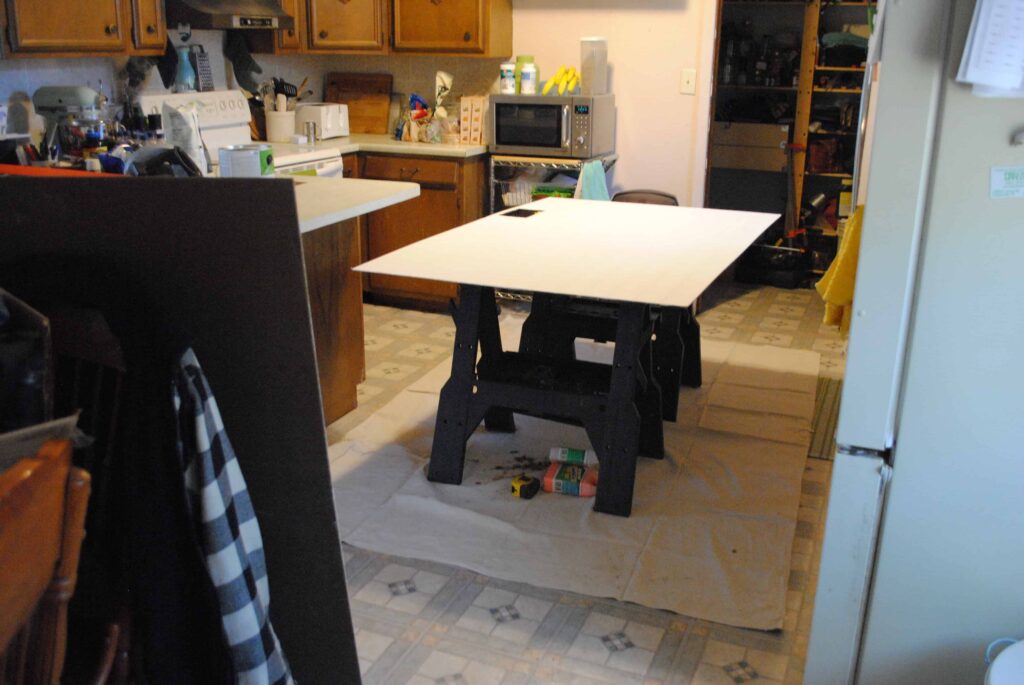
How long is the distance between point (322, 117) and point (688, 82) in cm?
184

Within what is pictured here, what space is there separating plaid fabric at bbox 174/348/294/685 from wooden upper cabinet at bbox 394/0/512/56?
12.5ft

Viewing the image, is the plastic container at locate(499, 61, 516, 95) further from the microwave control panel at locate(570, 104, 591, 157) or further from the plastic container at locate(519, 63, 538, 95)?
the microwave control panel at locate(570, 104, 591, 157)

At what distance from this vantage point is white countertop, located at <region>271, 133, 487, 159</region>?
178 inches

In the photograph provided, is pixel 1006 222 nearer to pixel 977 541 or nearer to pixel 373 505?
pixel 977 541

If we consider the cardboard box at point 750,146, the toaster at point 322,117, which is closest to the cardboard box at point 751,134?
the cardboard box at point 750,146

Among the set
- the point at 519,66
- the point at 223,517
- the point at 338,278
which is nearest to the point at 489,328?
the point at 338,278

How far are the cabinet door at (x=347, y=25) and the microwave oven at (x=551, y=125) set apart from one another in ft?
2.43

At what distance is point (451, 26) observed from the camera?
15.2 ft

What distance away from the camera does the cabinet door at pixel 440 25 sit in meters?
4.58

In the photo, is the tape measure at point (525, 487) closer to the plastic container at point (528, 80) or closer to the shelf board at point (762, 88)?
the plastic container at point (528, 80)

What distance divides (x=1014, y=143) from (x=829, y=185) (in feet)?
15.8

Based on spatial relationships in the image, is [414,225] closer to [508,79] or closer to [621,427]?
[508,79]

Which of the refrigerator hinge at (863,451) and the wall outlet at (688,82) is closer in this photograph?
the refrigerator hinge at (863,451)

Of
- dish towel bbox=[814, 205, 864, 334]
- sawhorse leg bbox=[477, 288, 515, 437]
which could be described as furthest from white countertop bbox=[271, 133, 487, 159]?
dish towel bbox=[814, 205, 864, 334]
